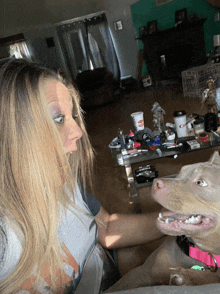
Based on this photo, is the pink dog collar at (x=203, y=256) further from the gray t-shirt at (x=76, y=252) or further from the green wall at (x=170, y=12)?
the green wall at (x=170, y=12)

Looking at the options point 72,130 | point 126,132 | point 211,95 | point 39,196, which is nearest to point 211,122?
point 211,95

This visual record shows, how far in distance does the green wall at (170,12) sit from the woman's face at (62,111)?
3180mm

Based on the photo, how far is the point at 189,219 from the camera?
557 mm

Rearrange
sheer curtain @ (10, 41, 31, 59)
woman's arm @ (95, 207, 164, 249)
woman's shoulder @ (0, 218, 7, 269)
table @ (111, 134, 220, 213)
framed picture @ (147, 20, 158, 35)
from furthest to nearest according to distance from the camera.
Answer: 1. framed picture @ (147, 20, 158, 35)
2. sheer curtain @ (10, 41, 31, 59)
3. table @ (111, 134, 220, 213)
4. woman's arm @ (95, 207, 164, 249)
5. woman's shoulder @ (0, 218, 7, 269)

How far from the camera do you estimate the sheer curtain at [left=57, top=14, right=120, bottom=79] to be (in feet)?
11.3

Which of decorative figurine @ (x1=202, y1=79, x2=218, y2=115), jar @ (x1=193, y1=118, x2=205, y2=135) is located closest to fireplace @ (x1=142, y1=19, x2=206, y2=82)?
decorative figurine @ (x1=202, y1=79, x2=218, y2=115)

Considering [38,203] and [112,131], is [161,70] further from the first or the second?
[38,203]

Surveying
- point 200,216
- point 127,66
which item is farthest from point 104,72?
point 200,216

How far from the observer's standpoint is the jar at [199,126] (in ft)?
5.35

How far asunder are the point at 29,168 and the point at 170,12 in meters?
3.60

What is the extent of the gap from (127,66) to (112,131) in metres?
1.08

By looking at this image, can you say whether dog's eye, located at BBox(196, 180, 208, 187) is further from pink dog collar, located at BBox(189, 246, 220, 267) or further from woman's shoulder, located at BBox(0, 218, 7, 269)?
woman's shoulder, located at BBox(0, 218, 7, 269)

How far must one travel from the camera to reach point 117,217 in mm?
854

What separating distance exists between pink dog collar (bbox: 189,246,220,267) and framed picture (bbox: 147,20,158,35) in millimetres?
3539
